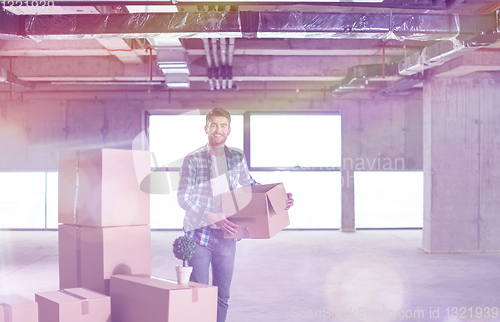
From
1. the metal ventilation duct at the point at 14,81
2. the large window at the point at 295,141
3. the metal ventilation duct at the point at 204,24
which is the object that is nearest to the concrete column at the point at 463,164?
the large window at the point at 295,141

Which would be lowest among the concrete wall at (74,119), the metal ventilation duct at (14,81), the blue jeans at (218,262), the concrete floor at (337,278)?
the concrete floor at (337,278)

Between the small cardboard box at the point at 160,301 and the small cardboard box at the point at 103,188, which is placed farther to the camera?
the small cardboard box at the point at 103,188

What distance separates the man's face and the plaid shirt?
0.22 ft

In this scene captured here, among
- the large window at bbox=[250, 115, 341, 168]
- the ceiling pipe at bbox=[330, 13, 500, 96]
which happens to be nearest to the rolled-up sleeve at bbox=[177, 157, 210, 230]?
the ceiling pipe at bbox=[330, 13, 500, 96]

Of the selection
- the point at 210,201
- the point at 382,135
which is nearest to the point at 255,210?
the point at 210,201

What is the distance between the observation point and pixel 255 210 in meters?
2.07

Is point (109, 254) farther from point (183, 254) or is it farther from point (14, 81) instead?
point (14, 81)

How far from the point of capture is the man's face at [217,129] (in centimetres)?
228

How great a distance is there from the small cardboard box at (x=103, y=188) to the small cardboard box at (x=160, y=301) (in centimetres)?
37

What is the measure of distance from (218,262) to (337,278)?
2.52m

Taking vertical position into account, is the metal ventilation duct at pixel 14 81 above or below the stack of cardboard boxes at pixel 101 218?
above

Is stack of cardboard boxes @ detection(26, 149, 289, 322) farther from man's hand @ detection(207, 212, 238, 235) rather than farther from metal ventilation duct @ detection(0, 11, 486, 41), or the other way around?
metal ventilation duct @ detection(0, 11, 486, 41)

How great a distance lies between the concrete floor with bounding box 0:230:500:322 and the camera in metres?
3.38

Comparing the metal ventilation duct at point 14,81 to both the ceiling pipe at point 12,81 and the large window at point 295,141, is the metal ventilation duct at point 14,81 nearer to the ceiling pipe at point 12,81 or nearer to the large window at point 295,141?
the ceiling pipe at point 12,81
